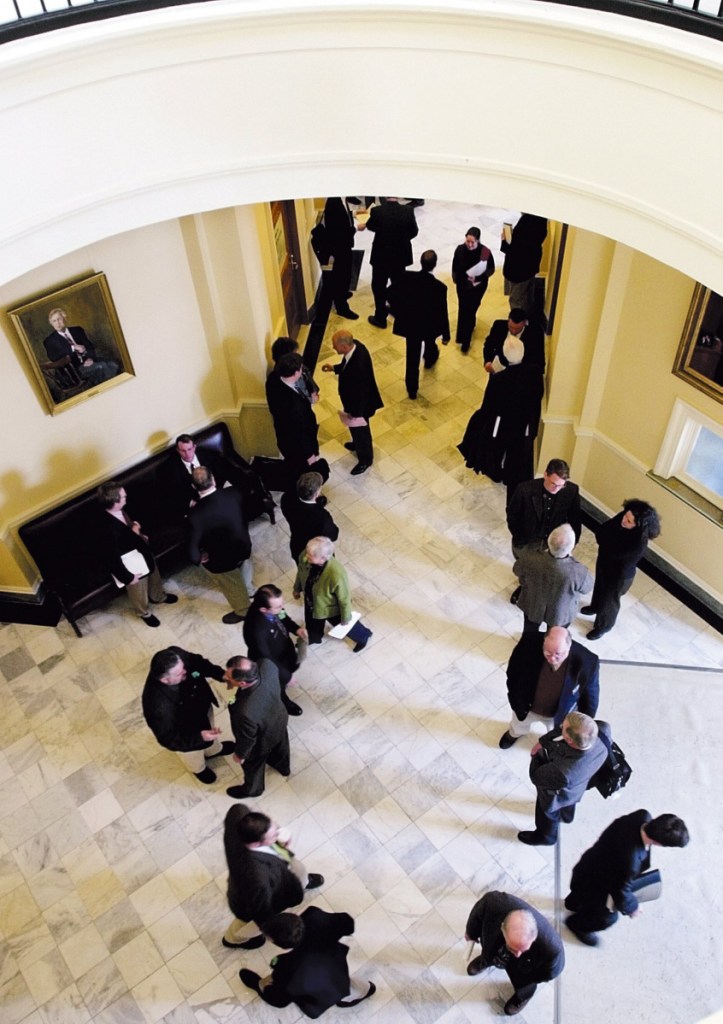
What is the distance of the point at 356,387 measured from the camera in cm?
834

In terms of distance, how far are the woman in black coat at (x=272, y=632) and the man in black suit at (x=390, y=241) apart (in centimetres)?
468

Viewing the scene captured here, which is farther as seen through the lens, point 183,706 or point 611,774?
point 183,706

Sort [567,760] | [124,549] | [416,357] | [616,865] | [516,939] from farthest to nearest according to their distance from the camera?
[416,357], [124,549], [567,760], [616,865], [516,939]

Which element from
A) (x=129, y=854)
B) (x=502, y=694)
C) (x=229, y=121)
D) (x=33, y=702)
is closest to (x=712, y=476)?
(x=502, y=694)

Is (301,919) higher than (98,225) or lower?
lower

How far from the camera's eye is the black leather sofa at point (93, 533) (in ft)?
25.1

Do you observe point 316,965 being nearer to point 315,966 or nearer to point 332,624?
point 315,966

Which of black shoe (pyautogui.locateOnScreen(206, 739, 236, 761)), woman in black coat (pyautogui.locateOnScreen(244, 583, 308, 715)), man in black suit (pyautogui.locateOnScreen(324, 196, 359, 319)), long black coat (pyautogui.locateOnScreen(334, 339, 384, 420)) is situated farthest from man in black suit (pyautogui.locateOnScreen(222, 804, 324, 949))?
man in black suit (pyautogui.locateOnScreen(324, 196, 359, 319))

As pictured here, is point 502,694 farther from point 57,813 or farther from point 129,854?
point 57,813

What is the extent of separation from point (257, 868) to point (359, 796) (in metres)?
1.67

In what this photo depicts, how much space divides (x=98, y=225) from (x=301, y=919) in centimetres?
424

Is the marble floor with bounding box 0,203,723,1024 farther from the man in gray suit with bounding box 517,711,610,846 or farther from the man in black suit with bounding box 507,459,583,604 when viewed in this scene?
the man in black suit with bounding box 507,459,583,604

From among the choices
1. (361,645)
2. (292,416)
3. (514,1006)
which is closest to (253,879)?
(514,1006)

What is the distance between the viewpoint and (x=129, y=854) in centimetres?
665
